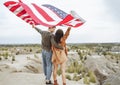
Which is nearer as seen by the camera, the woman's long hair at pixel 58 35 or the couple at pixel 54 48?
the woman's long hair at pixel 58 35

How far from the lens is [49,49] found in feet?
44.6

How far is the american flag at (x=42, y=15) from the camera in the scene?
12.9 meters

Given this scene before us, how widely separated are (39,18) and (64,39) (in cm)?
109

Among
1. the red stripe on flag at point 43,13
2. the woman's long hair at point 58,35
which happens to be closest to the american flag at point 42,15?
the red stripe on flag at point 43,13

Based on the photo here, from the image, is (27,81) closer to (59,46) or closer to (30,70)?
(59,46)

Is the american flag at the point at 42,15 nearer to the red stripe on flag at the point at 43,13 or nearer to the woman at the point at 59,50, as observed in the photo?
the red stripe on flag at the point at 43,13

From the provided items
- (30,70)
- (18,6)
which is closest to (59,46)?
(18,6)

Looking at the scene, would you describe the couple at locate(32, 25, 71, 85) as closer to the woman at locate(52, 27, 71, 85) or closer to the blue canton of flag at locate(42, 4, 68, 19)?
the woman at locate(52, 27, 71, 85)

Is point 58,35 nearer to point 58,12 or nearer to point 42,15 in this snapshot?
point 42,15

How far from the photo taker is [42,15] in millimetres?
13328

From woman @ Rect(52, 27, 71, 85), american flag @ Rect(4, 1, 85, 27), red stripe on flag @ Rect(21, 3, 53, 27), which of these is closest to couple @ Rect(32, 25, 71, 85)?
woman @ Rect(52, 27, 71, 85)

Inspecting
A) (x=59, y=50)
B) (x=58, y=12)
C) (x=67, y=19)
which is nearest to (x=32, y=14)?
(x=58, y=12)

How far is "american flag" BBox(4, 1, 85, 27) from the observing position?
12875 mm

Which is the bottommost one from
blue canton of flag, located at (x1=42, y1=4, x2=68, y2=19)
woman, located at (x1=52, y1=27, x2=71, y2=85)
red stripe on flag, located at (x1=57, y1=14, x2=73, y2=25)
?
woman, located at (x1=52, y1=27, x2=71, y2=85)
